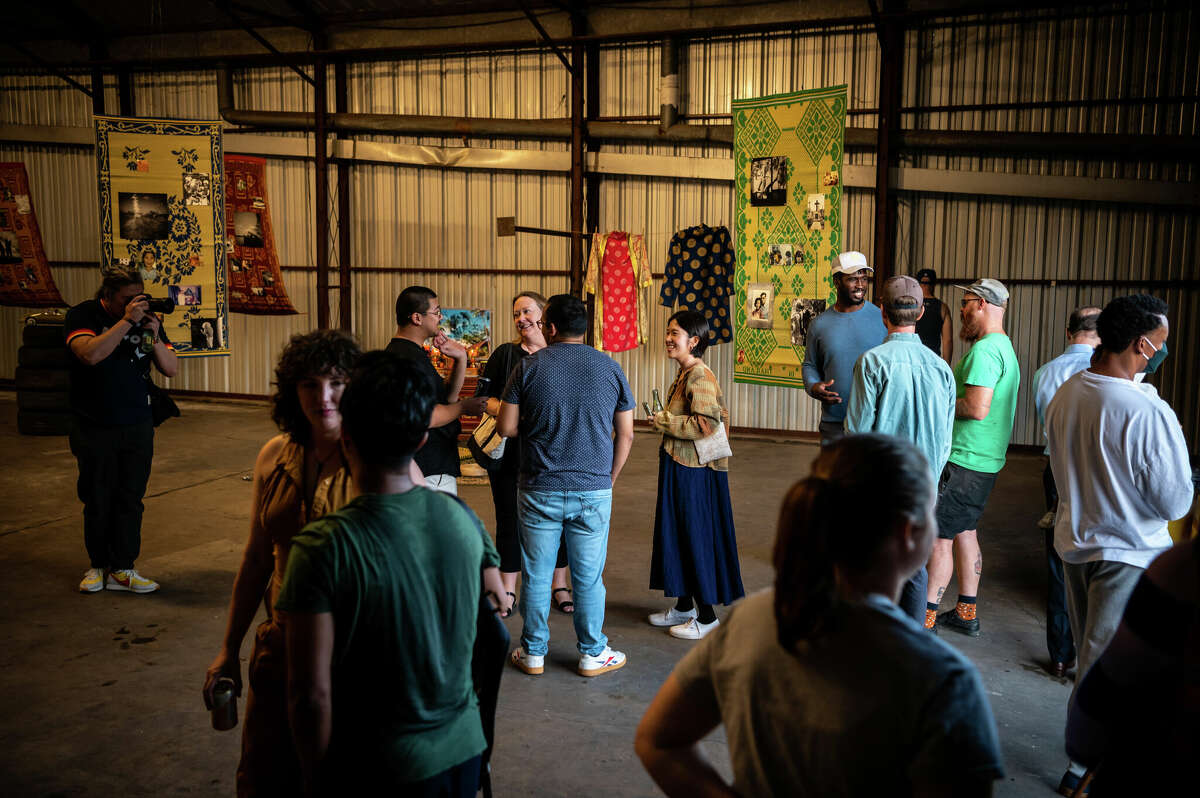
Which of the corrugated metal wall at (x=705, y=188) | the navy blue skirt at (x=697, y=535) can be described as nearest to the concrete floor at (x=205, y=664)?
the navy blue skirt at (x=697, y=535)

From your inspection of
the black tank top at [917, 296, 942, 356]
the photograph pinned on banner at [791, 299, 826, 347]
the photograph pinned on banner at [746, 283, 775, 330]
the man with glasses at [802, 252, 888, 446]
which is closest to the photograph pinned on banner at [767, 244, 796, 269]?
the photograph pinned on banner at [746, 283, 775, 330]

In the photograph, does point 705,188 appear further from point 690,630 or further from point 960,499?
point 690,630

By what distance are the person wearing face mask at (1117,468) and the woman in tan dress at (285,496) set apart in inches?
86.4

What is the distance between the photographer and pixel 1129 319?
2645 mm

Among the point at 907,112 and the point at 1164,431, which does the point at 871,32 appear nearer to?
the point at 907,112

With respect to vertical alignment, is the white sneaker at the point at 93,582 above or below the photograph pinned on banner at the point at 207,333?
below

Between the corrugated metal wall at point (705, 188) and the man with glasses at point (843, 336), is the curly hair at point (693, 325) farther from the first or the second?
the corrugated metal wall at point (705, 188)

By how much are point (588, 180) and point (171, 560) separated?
23.2ft

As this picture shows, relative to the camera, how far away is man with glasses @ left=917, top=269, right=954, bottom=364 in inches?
307

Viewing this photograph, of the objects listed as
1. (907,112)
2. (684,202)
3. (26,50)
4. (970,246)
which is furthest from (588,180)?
(26,50)

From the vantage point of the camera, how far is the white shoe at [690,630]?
4348 mm

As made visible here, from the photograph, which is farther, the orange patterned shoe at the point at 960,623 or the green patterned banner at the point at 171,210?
the green patterned banner at the point at 171,210

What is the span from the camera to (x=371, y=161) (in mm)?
11758

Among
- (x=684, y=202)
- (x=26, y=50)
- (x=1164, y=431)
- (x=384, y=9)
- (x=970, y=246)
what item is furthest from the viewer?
(x=26, y=50)
